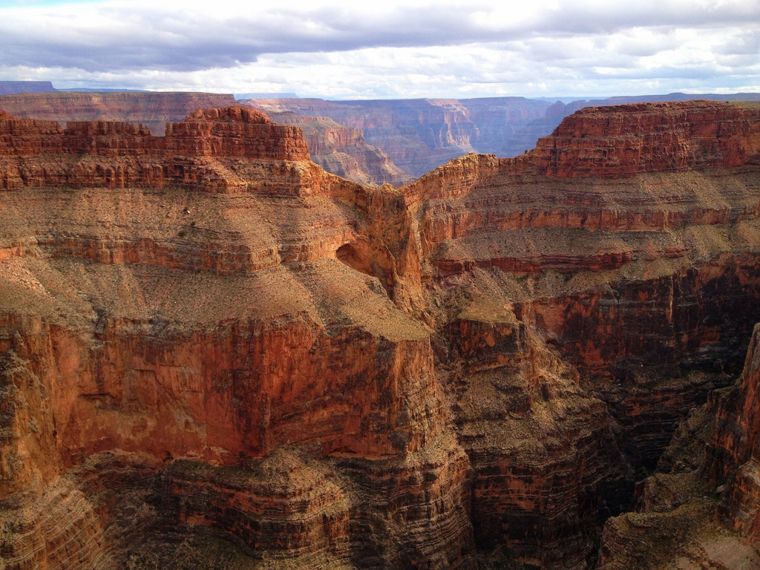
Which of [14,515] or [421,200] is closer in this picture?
[14,515]

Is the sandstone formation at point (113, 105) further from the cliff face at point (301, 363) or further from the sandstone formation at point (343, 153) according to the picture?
the cliff face at point (301, 363)

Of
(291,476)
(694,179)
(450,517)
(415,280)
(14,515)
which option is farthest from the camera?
(694,179)

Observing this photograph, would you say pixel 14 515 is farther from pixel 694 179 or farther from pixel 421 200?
pixel 694 179

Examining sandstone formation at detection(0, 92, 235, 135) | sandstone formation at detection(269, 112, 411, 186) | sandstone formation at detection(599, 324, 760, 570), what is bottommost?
sandstone formation at detection(599, 324, 760, 570)

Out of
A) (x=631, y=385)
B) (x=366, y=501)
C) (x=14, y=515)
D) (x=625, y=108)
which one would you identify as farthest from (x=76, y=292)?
(x=625, y=108)

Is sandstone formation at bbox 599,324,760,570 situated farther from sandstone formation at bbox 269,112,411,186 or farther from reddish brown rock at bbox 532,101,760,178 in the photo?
sandstone formation at bbox 269,112,411,186

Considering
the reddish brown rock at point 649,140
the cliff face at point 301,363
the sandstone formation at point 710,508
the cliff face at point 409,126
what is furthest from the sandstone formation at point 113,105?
the sandstone formation at point 710,508

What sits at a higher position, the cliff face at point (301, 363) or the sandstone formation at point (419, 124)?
the sandstone formation at point (419, 124)

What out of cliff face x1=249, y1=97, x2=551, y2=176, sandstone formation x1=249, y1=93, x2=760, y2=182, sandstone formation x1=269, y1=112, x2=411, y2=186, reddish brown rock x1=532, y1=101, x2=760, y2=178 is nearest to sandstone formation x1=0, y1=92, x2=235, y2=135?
sandstone formation x1=269, y1=112, x2=411, y2=186
